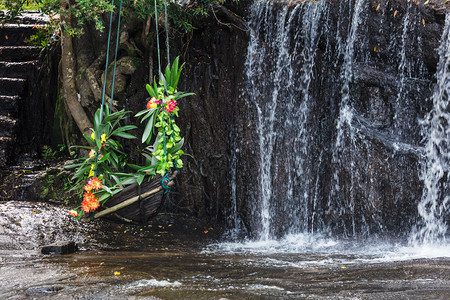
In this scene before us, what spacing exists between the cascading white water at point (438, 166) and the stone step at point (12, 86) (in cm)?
714

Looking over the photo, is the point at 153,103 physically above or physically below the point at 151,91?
below

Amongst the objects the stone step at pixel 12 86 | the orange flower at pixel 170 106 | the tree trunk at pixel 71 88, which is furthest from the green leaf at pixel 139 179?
the stone step at pixel 12 86

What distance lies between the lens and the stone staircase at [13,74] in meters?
8.88

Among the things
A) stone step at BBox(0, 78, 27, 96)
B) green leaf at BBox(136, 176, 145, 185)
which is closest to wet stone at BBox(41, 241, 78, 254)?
green leaf at BBox(136, 176, 145, 185)

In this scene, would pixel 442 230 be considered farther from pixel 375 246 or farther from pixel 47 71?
pixel 47 71

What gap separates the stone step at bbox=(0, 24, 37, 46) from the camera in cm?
1021

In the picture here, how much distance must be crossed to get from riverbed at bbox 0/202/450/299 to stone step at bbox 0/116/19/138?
2118 mm

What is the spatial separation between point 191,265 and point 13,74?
6.45 meters

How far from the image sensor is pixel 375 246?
250 inches

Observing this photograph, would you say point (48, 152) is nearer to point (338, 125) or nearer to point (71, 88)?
point (71, 88)

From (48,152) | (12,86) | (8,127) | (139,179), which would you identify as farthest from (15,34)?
(139,179)

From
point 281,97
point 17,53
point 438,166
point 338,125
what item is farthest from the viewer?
point 17,53

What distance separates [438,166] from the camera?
6.71 meters

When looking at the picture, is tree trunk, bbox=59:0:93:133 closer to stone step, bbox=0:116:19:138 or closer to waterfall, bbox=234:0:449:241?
stone step, bbox=0:116:19:138
